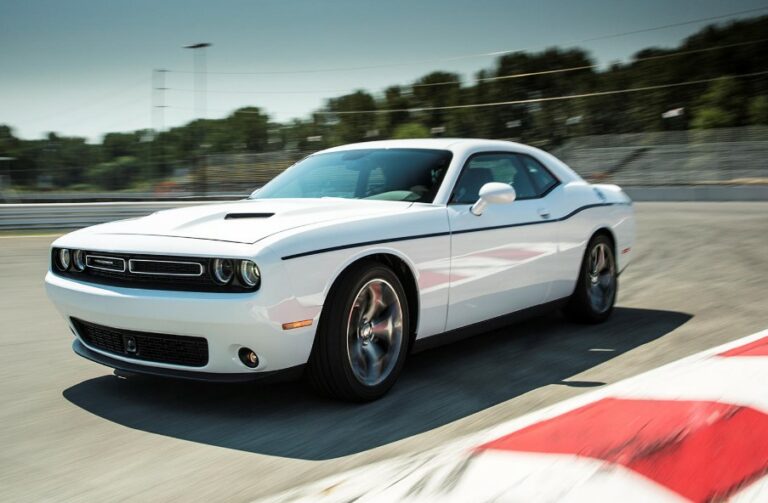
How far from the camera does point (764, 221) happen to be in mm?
16828

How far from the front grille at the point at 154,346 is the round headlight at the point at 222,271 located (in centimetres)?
29

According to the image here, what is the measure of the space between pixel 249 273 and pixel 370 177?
1.56 meters

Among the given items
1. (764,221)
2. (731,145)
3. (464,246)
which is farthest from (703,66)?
(464,246)

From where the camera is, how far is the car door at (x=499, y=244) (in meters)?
4.80

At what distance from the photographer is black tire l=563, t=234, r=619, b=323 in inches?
240

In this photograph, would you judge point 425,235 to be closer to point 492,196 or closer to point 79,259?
point 492,196

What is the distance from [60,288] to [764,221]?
15.5 metres

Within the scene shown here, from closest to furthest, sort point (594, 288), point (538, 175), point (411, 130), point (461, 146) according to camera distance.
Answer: point (461, 146) → point (538, 175) → point (594, 288) → point (411, 130)

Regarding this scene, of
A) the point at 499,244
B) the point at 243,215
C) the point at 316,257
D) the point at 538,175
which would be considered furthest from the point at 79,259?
the point at 538,175

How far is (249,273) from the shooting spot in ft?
12.4

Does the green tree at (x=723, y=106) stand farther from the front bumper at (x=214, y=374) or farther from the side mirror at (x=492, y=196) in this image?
the front bumper at (x=214, y=374)

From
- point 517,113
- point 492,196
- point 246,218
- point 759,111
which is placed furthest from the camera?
point 517,113

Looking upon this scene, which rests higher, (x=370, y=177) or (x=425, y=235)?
(x=370, y=177)

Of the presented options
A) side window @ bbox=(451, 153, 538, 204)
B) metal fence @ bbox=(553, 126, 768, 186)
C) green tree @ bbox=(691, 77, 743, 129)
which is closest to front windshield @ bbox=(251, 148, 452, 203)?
side window @ bbox=(451, 153, 538, 204)
